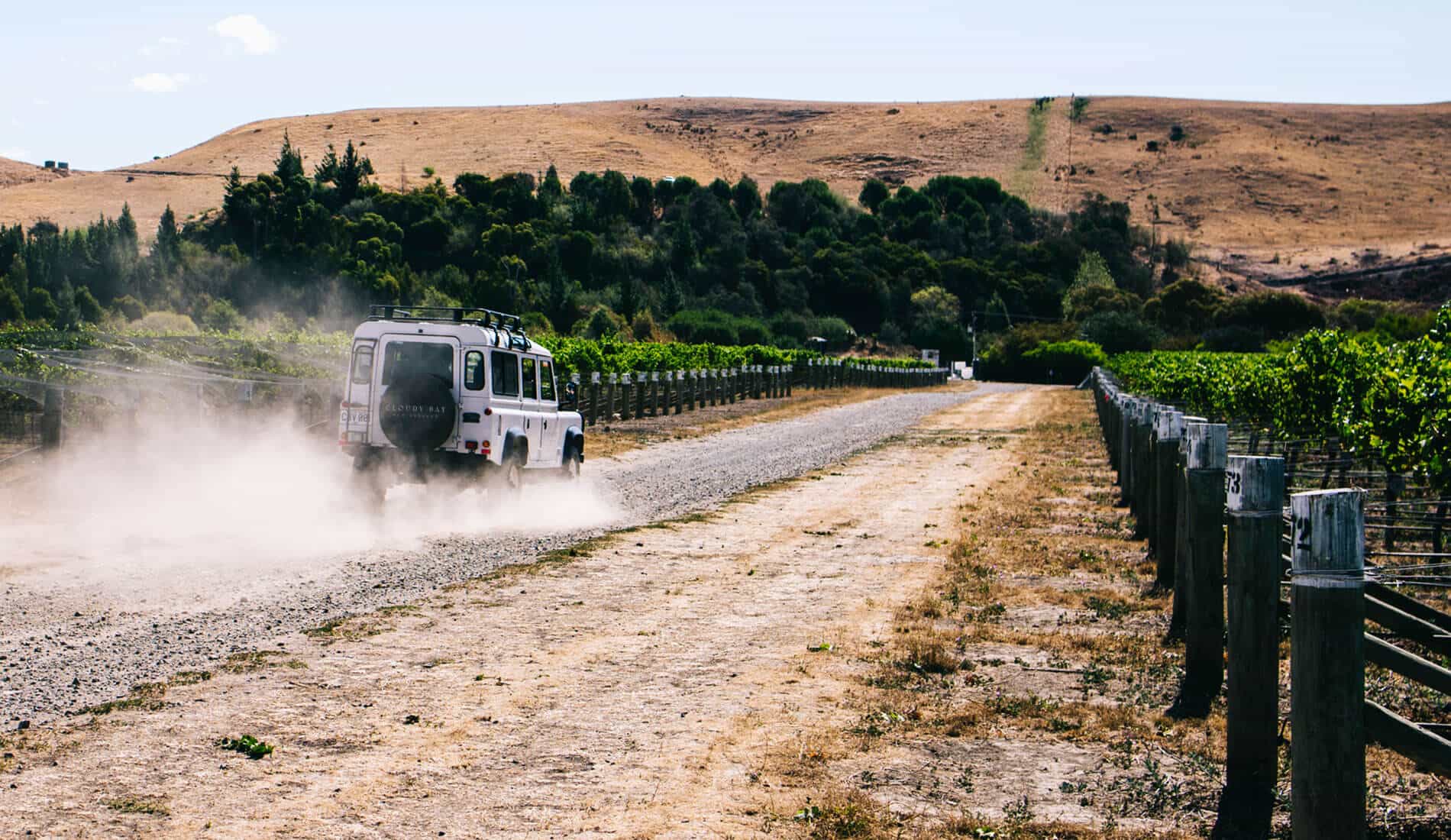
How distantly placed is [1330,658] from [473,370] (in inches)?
504

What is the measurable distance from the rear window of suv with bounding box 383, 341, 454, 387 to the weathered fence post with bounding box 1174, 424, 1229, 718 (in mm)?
10214

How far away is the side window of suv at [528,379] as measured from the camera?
1762 centimetres

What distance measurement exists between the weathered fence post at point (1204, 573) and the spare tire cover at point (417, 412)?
992 cm

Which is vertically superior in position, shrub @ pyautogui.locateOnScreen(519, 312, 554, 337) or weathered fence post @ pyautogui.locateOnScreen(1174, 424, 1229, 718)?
shrub @ pyautogui.locateOnScreen(519, 312, 554, 337)

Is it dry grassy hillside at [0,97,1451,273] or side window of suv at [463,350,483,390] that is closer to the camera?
side window of suv at [463,350,483,390]

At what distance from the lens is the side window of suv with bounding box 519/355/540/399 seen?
17625mm

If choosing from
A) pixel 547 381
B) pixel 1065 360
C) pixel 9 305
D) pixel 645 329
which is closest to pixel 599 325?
pixel 645 329

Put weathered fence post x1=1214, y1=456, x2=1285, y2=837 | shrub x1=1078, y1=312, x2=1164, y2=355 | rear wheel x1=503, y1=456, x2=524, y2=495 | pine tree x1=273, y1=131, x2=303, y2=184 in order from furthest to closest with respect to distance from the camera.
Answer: pine tree x1=273, y1=131, x2=303, y2=184
shrub x1=1078, y1=312, x2=1164, y2=355
rear wheel x1=503, y1=456, x2=524, y2=495
weathered fence post x1=1214, y1=456, x2=1285, y2=837

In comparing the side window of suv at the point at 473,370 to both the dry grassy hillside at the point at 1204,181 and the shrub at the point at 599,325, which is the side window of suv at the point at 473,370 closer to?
the shrub at the point at 599,325

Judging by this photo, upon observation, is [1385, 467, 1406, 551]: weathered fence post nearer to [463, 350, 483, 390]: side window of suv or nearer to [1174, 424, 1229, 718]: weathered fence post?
[1174, 424, 1229, 718]: weathered fence post

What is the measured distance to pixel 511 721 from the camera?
732 centimetres

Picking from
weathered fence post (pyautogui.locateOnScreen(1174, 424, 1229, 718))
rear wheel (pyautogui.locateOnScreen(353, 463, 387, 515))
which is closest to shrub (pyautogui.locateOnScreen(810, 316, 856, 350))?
rear wheel (pyautogui.locateOnScreen(353, 463, 387, 515))

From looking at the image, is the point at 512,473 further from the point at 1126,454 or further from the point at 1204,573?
the point at 1204,573

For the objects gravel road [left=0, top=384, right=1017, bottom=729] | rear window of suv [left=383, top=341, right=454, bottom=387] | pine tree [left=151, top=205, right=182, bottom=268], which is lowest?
gravel road [left=0, top=384, right=1017, bottom=729]
